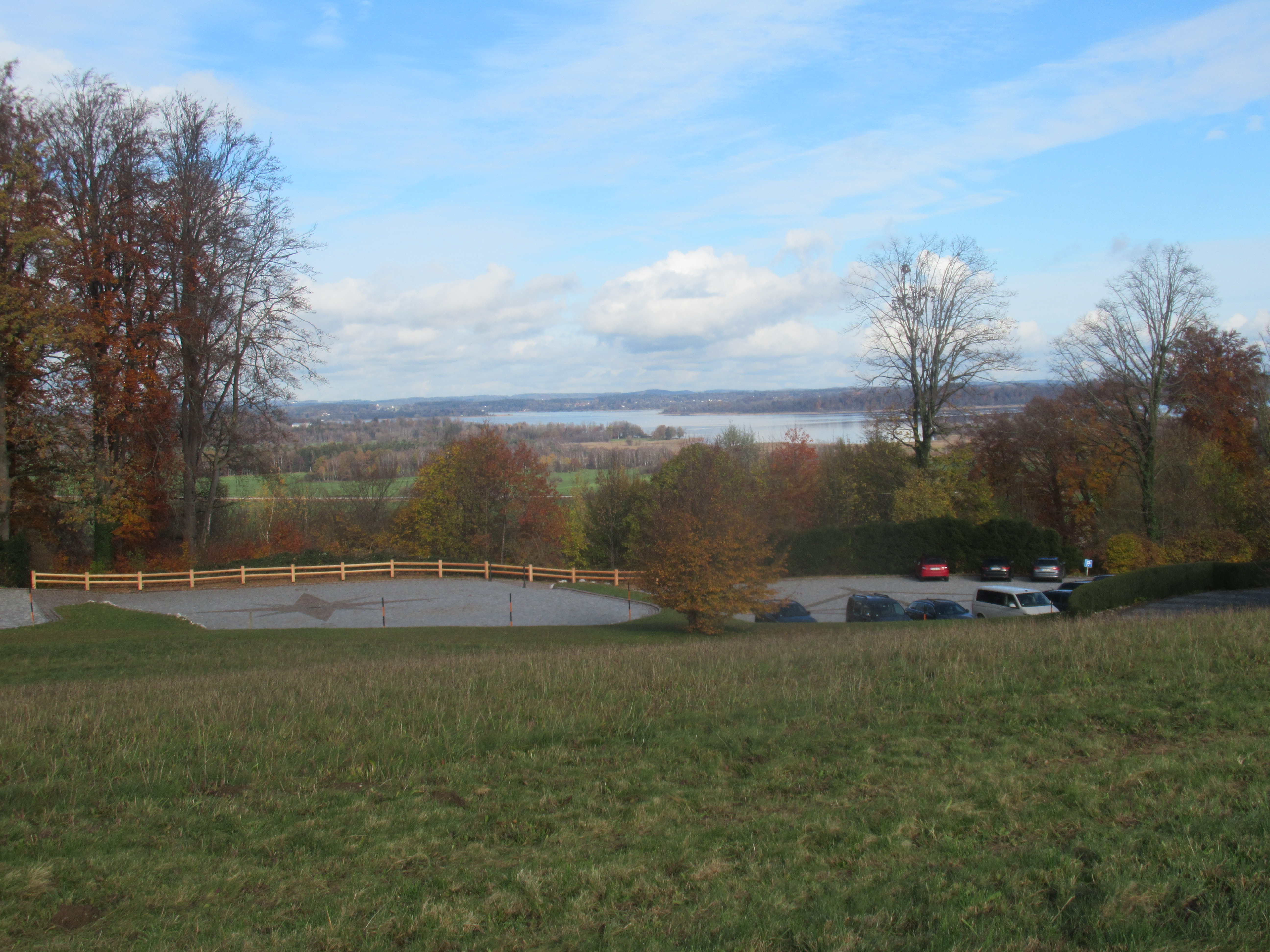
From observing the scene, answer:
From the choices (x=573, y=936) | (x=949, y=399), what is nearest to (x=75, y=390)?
(x=573, y=936)

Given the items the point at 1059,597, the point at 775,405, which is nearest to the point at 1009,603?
the point at 1059,597

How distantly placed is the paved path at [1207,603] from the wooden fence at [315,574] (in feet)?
51.6

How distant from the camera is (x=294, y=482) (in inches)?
2628

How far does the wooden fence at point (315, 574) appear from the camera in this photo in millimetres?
32594

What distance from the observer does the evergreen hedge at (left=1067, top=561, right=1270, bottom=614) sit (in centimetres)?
1981

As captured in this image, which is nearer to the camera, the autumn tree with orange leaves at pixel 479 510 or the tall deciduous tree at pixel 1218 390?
the tall deciduous tree at pixel 1218 390

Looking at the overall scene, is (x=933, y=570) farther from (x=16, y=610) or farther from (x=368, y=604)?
(x=16, y=610)

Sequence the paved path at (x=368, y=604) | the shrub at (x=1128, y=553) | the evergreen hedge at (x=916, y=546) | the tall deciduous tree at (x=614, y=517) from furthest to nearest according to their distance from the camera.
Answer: the tall deciduous tree at (x=614, y=517) < the evergreen hedge at (x=916, y=546) < the shrub at (x=1128, y=553) < the paved path at (x=368, y=604)

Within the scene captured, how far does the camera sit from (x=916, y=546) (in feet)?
137

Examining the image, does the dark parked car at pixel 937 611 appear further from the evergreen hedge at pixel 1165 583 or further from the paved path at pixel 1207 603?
the paved path at pixel 1207 603

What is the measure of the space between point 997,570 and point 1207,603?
19760 millimetres

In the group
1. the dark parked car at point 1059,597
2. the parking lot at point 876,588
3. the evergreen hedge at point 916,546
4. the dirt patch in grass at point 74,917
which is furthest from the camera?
the evergreen hedge at point 916,546

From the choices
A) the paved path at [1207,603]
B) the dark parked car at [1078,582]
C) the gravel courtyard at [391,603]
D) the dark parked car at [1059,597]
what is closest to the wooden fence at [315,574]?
the gravel courtyard at [391,603]

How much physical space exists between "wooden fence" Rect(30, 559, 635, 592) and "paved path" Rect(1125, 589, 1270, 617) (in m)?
15.7
